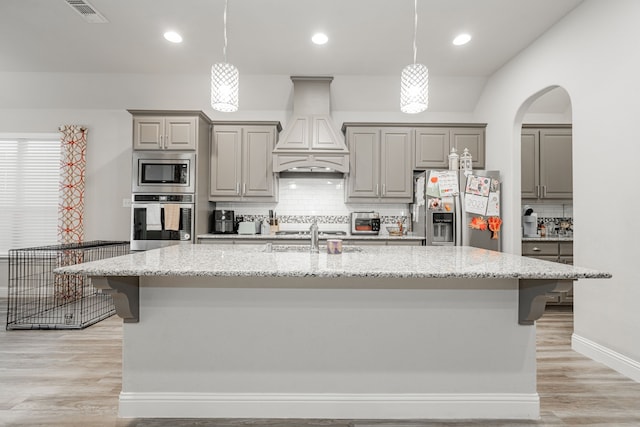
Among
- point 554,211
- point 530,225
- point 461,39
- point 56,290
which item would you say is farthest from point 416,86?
point 56,290

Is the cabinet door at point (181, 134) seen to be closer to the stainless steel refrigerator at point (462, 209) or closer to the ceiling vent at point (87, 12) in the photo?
the ceiling vent at point (87, 12)

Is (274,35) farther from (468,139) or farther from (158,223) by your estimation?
(468,139)

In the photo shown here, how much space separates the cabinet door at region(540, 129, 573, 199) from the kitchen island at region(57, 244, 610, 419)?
131 inches

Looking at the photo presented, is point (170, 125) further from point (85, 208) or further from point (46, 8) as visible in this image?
point (85, 208)

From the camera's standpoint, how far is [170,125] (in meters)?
4.39

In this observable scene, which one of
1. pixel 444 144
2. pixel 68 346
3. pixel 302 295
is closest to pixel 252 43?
pixel 444 144

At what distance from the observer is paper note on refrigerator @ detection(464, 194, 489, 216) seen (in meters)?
4.32

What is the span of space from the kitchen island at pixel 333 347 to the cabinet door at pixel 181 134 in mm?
2680

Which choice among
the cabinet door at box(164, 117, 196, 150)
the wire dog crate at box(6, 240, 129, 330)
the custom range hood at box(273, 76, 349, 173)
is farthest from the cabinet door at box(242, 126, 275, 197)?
the wire dog crate at box(6, 240, 129, 330)

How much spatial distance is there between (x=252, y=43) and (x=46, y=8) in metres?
1.89

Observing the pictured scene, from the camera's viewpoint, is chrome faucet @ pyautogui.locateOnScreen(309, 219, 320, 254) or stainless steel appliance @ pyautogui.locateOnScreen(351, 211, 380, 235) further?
stainless steel appliance @ pyautogui.locateOnScreen(351, 211, 380, 235)

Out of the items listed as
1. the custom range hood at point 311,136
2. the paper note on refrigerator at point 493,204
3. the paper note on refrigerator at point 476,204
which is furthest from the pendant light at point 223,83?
the paper note on refrigerator at point 493,204

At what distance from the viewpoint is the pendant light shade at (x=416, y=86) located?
88.1 inches

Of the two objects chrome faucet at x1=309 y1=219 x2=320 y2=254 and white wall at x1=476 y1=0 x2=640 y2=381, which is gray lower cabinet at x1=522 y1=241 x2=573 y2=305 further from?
chrome faucet at x1=309 y1=219 x2=320 y2=254
